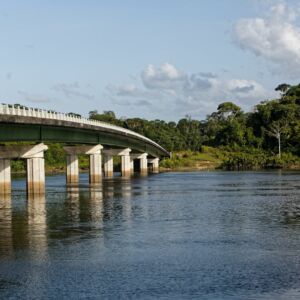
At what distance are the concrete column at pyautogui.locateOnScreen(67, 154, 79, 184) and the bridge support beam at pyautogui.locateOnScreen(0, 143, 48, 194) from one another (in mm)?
31346

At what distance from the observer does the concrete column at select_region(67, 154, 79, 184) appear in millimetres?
120750

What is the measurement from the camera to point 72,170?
121688 mm

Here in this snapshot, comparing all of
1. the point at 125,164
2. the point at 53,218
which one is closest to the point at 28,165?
the point at 53,218

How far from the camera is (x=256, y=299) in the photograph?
2642 cm

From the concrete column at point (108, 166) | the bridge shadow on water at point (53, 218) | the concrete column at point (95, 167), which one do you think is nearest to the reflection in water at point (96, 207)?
the bridge shadow on water at point (53, 218)

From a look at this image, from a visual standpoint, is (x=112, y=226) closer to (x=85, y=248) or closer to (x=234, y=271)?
(x=85, y=248)

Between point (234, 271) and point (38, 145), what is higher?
point (38, 145)

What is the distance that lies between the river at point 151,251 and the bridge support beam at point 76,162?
5512cm

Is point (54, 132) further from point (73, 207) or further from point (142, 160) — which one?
point (142, 160)

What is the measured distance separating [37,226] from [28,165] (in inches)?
1563

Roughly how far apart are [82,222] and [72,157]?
237 ft

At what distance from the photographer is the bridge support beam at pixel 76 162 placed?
398 ft

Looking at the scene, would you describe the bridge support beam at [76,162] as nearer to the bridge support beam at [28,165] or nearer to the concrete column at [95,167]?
the concrete column at [95,167]

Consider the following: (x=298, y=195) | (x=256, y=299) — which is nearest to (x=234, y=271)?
(x=256, y=299)
